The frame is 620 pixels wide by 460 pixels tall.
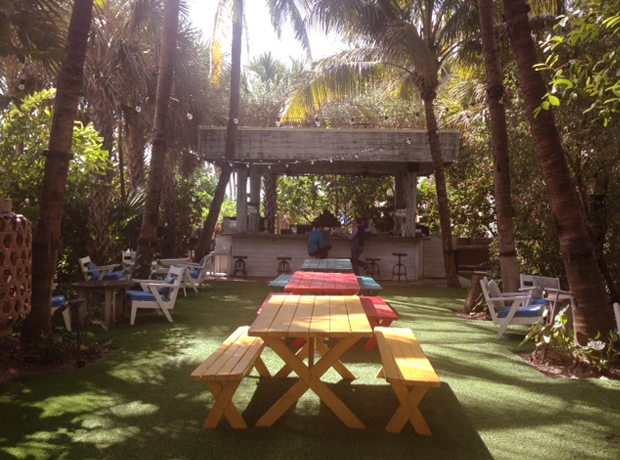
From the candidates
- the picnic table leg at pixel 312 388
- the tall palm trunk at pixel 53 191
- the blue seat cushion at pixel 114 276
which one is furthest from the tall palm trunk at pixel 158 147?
the picnic table leg at pixel 312 388

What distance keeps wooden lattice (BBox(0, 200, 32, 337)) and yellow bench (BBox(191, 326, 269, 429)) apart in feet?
5.30

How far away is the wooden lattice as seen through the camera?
456 cm

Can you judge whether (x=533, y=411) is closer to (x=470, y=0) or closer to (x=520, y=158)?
(x=520, y=158)

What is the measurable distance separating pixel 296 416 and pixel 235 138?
13.3 m

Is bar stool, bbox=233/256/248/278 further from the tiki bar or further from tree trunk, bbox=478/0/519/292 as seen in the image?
tree trunk, bbox=478/0/519/292

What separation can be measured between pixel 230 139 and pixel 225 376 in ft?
44.3

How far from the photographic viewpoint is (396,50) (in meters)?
14.7

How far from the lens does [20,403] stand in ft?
15.8

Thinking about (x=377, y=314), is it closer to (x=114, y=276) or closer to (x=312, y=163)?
(x=114, y=276)

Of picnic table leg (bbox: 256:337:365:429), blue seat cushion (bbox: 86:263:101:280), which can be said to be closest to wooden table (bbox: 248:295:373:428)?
picnic table leg (bbox: 256:337:365:429)

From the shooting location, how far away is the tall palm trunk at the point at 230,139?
663 inches

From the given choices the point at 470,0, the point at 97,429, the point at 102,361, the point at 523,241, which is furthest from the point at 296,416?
the point at 470,0

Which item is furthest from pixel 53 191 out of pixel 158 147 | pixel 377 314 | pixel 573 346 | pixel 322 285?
pixel 158 147

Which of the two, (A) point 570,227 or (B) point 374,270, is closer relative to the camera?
(A) point 570,227
